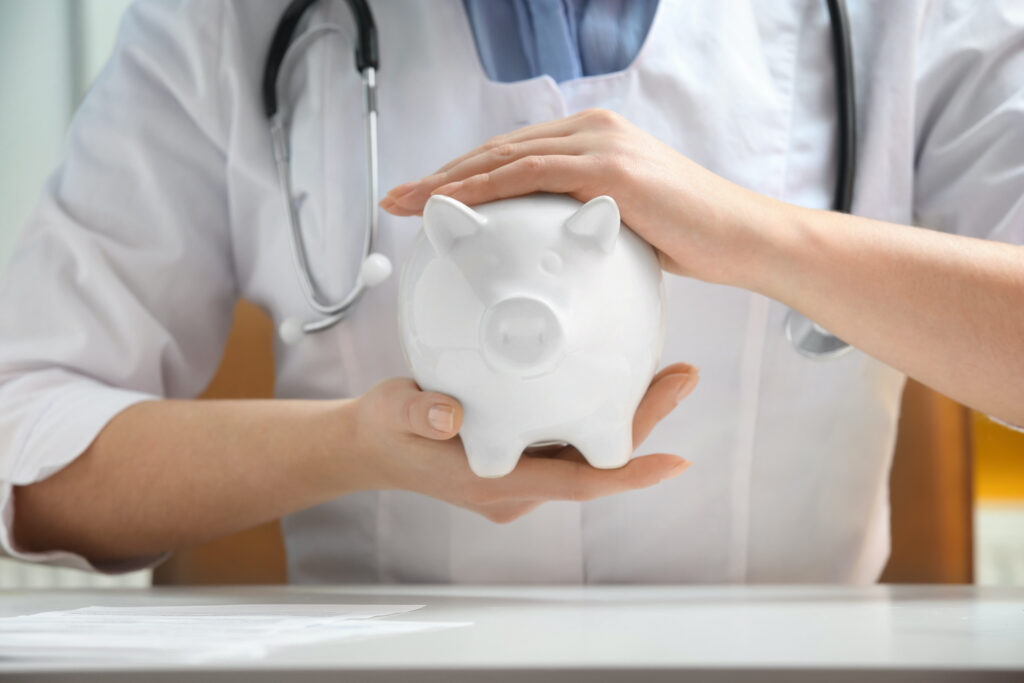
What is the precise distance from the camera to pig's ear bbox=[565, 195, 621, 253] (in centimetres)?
46

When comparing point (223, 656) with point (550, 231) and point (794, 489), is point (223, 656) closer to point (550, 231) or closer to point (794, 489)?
point (550, 231)

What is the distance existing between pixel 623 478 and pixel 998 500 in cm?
169

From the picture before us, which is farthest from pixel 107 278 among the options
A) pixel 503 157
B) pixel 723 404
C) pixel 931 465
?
pixel 931 465

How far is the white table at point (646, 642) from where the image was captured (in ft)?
0.99

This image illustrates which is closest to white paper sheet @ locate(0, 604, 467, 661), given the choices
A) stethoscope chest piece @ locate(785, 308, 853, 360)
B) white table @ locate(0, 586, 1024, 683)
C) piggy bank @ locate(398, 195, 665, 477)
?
white table @ locate(0, 586, 1024, 683)

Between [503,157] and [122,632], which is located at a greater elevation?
[503,157]

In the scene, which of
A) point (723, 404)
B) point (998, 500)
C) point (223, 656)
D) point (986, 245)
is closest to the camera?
point (223, 656)

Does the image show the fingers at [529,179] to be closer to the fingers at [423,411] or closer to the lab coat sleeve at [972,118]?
the fingers at [423,411]

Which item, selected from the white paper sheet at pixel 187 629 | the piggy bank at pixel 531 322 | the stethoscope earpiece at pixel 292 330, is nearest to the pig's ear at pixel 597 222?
the piggy bank at pixel 531 322

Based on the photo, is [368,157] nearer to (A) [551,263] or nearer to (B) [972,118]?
(A) [551,263]

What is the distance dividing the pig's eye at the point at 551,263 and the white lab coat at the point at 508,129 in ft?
0.99

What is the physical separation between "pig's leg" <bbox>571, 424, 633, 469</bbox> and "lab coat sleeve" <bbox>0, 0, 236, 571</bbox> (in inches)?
17.1

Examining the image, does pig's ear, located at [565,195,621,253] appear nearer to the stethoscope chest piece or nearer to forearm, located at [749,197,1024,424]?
forearm, located at [749,197,1024,424]

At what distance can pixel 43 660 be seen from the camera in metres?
0.32
